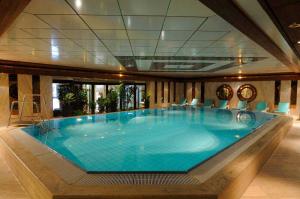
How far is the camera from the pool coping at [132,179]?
1921mm

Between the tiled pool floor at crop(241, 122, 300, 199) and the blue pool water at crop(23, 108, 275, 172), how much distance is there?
0.71 m

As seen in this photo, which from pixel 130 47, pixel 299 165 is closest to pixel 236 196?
pixel 299 165

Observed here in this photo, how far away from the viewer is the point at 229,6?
2.39 m

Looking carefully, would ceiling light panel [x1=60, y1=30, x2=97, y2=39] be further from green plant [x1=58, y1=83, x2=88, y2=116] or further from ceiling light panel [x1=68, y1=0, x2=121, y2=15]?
green plant [x1=58, y1=83, x2=88, y2=116]

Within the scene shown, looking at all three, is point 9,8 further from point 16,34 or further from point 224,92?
point 224,92

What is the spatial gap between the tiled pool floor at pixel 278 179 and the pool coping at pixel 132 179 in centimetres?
13

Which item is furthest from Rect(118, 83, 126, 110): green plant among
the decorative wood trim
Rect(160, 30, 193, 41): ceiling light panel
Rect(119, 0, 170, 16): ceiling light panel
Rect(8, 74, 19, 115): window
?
Rect(119, 0, 170, 16): ceiling light panel

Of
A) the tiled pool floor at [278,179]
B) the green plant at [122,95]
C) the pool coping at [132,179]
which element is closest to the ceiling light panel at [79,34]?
the pool coping at [132,179]

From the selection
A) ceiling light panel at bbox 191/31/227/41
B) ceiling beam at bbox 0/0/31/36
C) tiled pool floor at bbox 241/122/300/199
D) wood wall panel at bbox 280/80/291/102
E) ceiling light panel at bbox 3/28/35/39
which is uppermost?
ceiling light panel at bbox 191/31/227/41

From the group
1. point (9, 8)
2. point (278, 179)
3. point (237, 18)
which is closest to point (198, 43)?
point (237, 18)

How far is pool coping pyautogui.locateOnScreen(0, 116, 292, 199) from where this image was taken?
1921 mm

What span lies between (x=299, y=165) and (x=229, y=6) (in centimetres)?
299

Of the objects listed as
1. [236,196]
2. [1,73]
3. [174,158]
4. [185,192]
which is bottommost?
[174,158]

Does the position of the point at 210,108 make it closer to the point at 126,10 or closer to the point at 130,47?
the point at 130,47
